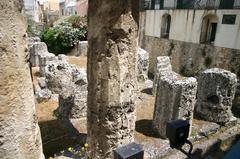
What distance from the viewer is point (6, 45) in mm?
2176

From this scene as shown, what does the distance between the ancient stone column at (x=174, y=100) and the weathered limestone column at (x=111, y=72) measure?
2.11 metres

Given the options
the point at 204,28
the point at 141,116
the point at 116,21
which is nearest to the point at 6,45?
the point at 116,21

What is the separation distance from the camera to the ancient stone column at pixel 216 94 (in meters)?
7.70

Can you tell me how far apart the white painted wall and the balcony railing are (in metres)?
0.24

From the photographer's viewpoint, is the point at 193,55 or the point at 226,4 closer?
the point at 226,4

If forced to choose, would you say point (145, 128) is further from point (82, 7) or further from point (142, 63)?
point (82, 7)

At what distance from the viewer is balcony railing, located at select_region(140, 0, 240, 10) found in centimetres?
1192

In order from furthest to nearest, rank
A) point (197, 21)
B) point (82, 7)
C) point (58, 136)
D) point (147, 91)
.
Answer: point (82, 7)
point (197, 21)
point (147, 91)
point (58, 136)

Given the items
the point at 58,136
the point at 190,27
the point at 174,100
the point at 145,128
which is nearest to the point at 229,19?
the point at 190,27

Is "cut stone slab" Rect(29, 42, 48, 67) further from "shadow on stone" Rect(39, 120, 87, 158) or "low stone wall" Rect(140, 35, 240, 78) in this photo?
"low stone wall" Rect(140, 35, 240, 78)

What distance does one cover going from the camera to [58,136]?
21.7ft

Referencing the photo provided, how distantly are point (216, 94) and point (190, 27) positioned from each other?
7.42 meters

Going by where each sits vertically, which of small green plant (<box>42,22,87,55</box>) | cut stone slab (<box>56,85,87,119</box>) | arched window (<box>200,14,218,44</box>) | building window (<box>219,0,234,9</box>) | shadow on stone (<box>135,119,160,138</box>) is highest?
building window (<box>219,0,234,9</box>)

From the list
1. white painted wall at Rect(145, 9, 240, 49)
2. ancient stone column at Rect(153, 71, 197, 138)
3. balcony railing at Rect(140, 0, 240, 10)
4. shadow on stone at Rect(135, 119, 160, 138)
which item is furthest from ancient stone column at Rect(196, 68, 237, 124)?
balcony railing at Rect(140, 0, 240, 10)
